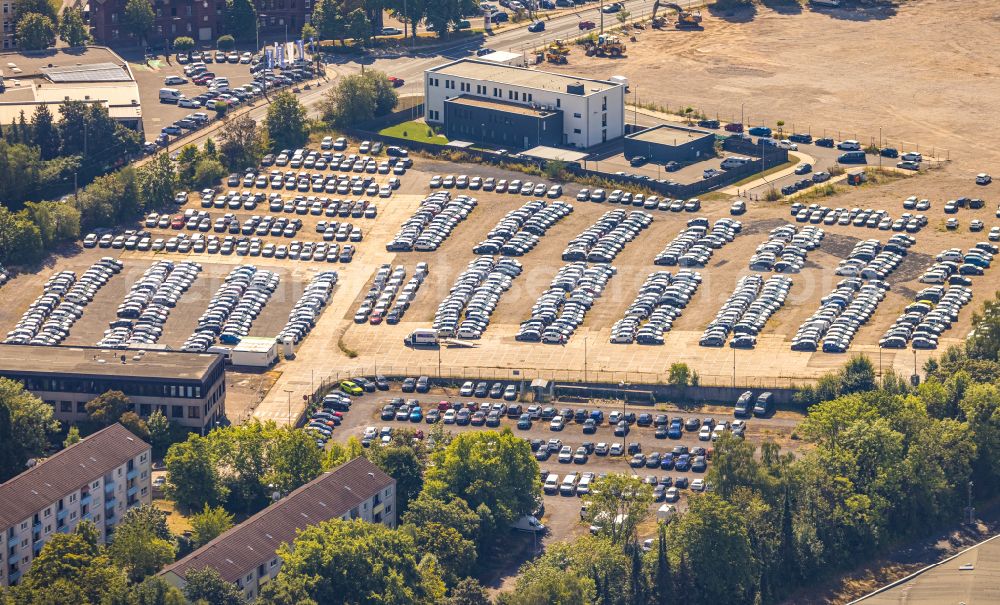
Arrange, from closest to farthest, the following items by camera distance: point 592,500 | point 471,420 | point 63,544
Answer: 1. point 63,544
2. point 592,500
3. point 471,420

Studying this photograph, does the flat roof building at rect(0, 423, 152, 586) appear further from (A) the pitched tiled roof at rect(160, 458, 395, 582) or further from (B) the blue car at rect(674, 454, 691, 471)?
(B) the blue car at rect(674, 454, 691, 471)

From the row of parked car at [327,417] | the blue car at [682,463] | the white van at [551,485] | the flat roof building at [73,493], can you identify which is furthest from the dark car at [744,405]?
the flat roof building at [73,493]

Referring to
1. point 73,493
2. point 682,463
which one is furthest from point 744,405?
point 73,493

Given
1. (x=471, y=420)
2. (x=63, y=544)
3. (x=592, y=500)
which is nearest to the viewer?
(x=63, y=544)

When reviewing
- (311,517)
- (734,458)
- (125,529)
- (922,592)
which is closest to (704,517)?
(734,458)

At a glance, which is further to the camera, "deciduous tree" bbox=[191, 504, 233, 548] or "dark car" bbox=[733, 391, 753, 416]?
"dark car" bbox=[733, 391, 753, 416]

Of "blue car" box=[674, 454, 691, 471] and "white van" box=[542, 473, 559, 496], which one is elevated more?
"blue car" box=[674, 454, 691, 471]

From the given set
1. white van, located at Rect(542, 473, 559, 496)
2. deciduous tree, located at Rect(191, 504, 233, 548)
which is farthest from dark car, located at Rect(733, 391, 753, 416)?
deciduous tree, located at Rect(191, 504, 233, 548)

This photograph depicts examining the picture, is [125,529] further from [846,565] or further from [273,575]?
[846,565]
